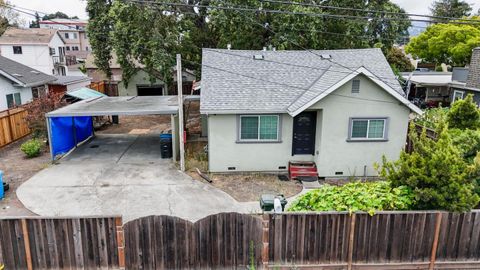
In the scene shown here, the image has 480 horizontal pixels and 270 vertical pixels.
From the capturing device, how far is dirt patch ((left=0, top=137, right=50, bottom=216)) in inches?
410

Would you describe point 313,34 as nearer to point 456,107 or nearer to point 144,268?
point 456,107

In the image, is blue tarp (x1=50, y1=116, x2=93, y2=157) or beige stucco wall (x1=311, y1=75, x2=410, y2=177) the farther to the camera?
blue tarp (x1=50, y1=116, x2=93, y2=157)

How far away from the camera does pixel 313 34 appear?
72.1ft

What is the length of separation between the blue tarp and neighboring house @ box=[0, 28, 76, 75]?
2547cm

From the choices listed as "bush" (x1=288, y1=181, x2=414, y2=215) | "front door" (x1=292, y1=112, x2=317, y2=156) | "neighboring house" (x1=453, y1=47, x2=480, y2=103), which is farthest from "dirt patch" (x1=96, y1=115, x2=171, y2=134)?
"neighboring house" (x1=453, y1=47, x2=480, y2=103)

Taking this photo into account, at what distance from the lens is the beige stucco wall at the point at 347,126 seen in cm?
1305

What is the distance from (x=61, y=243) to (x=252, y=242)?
3.82m

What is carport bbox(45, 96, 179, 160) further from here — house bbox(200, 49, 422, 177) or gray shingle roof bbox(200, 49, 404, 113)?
gray shingle roof bbox(200, 49, 404, 113)

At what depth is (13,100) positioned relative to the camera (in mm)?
20719

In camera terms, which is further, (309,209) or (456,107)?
(456,107)

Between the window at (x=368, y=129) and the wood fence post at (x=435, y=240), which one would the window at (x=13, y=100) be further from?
the wood fence post at (x=435, y=240)

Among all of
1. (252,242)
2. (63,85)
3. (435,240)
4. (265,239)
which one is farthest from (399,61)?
(252,242)

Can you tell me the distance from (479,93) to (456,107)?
1169cm

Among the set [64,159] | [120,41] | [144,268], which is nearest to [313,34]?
[120,41]
